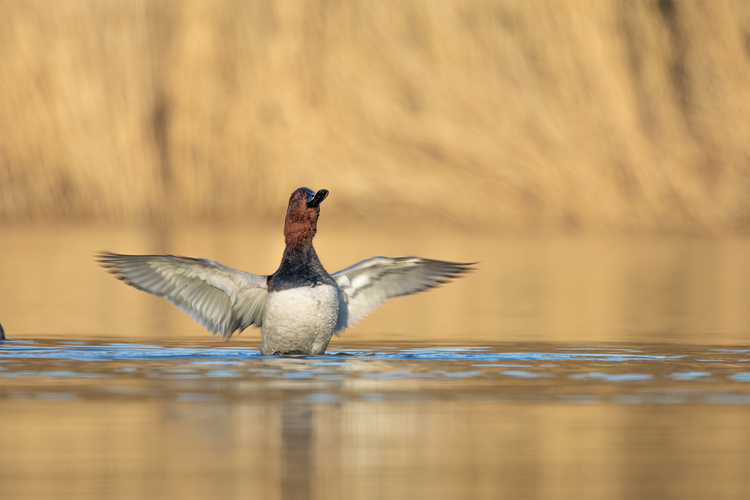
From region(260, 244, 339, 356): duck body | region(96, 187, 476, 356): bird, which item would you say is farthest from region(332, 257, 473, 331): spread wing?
region(260, 244, 339, 356): duck body

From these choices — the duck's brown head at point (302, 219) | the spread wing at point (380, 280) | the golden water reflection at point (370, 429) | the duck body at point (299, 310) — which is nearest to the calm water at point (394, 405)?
the golden water reflection at point (370, 429)

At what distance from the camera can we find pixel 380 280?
36.5 feet

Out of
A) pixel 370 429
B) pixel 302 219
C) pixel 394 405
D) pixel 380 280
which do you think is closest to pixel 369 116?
pixel 380 280

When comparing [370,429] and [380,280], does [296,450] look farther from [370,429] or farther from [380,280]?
[380,280]

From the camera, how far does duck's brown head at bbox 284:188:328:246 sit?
1050 cm

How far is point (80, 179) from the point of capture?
43062 millimetres

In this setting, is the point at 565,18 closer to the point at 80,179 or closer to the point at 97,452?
the point at 80,179

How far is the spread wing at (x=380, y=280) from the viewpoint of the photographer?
1090cm

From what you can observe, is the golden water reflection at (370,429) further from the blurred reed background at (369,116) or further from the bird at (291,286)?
the blurred reed background at (369,116)

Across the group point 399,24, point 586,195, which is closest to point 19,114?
point 399,24

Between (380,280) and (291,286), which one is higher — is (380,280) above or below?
above

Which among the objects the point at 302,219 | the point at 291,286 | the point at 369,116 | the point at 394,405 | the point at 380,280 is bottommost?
the point at 394,405

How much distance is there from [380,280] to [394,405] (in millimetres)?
3718

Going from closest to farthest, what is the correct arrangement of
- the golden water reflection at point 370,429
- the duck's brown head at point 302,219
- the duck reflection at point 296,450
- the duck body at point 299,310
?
the duck reflection at point 296,450 < the golden water reflection at point 370,429 < the duck body at point 299,310 < the duck's brown head at point 302,219
